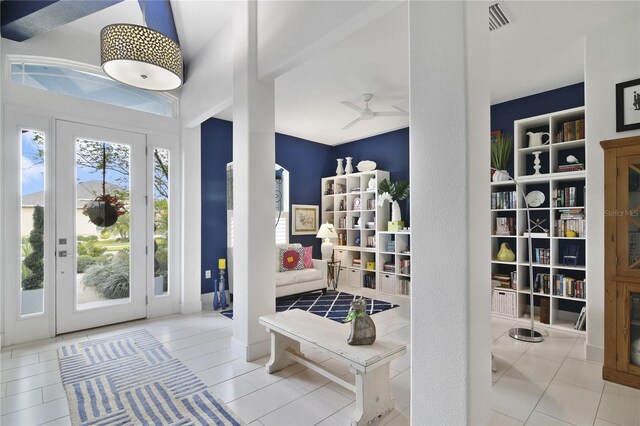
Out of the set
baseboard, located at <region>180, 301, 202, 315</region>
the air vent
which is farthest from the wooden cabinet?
baseboard, located at <region>180, 301, 202, 315</region>

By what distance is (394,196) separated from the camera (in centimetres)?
588

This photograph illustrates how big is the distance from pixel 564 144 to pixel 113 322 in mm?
5840

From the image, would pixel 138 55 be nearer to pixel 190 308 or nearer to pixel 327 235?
pixel 190 308

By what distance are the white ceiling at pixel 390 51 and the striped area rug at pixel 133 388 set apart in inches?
126

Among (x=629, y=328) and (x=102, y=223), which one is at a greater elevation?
(x=102, y=223)

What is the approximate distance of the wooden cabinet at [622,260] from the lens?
98.4 inches

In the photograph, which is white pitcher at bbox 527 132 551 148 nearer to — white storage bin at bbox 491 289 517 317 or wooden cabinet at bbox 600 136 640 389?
wooden cabinet at bbox 600 136 640 389

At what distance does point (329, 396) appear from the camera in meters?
2.41

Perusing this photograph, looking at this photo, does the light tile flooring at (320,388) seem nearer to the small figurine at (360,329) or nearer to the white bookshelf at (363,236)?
the small figurine at (360,329)

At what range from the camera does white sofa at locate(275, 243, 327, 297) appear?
5070 millimetres

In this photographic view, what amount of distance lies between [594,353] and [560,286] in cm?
110

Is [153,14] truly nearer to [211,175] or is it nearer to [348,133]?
[211,175]

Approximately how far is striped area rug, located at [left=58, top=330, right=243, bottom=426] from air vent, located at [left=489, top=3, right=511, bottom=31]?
3.57m

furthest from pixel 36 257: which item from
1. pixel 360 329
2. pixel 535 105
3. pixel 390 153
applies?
pixel 535 105
